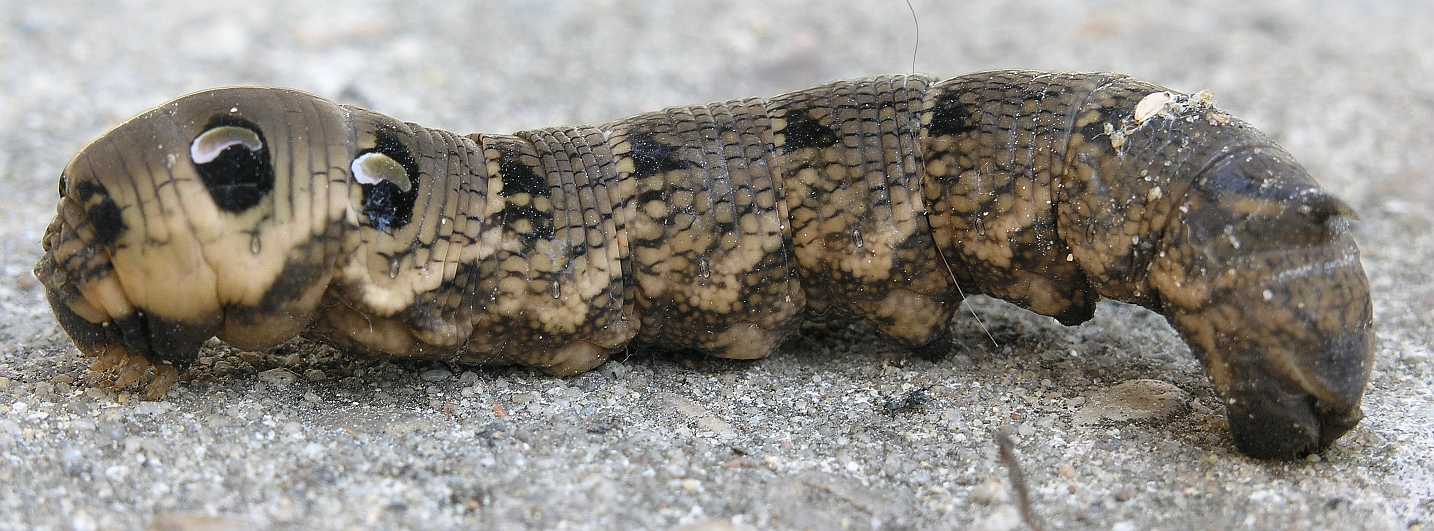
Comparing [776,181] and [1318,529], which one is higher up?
[776,181]

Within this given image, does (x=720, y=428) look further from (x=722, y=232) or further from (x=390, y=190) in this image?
(x=390, y=190)

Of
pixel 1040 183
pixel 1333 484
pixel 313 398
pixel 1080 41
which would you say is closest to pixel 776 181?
pixel 1040 183

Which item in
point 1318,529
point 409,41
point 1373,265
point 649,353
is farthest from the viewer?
point 409,41

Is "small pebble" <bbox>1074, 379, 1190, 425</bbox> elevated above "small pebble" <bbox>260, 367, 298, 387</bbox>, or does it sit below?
below

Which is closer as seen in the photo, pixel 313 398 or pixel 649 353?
pixel 313 398

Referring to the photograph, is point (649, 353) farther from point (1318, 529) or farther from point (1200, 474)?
point (1318, 529)

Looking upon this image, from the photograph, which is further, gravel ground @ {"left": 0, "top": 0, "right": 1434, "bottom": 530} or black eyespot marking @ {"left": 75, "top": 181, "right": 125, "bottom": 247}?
black eyespot marking @ {"left": 75, "top": 181, "right": 125, "bottom": 247}

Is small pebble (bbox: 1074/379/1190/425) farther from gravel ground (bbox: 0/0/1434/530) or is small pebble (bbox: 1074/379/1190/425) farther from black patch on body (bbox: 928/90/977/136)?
black patch on body (bbox: 928/90/977/136)

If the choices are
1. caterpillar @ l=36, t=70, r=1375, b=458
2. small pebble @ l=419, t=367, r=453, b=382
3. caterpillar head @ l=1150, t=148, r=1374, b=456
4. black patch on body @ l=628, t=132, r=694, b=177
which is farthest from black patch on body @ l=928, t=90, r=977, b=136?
small pebble @ l=419, t=367, r=453, b=382
